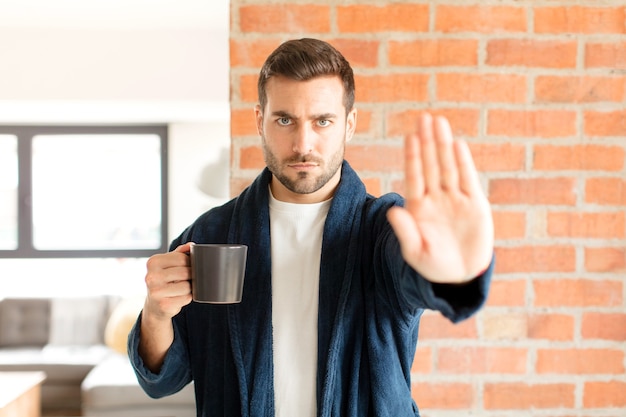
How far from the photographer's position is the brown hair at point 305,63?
112cm

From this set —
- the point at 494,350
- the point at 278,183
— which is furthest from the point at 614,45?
the point at 278,183

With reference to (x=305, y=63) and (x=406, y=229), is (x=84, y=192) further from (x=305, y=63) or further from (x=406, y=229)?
(x=406, y=229)

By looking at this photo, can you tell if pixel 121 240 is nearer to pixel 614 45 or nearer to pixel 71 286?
pixel 71 286

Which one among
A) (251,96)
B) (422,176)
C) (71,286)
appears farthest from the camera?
(71,286)

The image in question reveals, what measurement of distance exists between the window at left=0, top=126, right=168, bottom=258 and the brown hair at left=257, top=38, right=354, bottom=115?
16.4ft

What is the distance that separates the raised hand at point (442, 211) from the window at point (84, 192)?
17.8 ft

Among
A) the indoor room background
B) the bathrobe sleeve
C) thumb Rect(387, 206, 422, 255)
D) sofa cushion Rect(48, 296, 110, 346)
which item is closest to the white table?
sofa cushion Rect(48, 296, 110, 346)

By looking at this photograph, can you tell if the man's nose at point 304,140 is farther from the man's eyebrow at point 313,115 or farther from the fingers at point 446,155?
the fingers at point 446,155

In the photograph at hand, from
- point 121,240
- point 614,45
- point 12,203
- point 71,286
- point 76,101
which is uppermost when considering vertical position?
point 76,101

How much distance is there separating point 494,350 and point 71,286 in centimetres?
523

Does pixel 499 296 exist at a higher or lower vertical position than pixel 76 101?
lower

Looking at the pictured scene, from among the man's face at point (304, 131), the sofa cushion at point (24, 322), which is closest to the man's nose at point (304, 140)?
the man's face at point (304, 131)

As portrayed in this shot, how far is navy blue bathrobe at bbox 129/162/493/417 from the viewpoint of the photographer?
1105mm

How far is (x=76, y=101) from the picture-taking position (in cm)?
492
